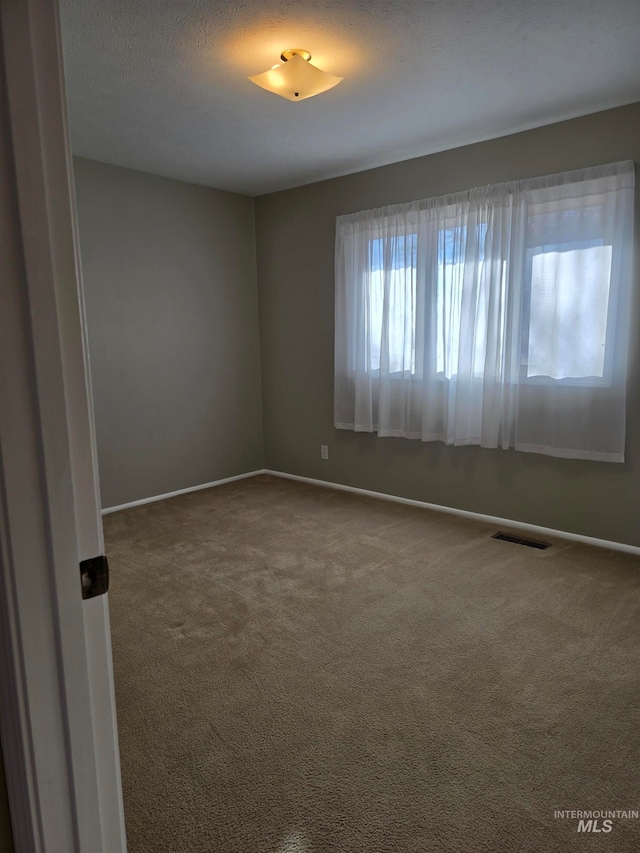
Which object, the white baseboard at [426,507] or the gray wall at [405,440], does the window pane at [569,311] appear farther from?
the white baseboard at [426,507]

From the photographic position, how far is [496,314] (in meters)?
3.79

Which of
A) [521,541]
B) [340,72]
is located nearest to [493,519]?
[521,541]

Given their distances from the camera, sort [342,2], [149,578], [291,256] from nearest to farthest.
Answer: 1. [342,2]
2. [149,578]
3. [291,256]

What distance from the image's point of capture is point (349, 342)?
467 centimetres

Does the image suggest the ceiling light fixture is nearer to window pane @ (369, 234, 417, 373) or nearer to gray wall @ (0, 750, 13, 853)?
window pane @ (369, 234, 417, 373)

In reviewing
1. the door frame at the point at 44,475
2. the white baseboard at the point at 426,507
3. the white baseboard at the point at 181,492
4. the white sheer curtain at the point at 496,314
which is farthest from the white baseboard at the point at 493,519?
the door frame at the point at 44,475

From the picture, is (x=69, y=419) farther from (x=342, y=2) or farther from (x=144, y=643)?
(x=342, y=2)

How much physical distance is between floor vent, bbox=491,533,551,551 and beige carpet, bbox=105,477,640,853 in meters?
0.07

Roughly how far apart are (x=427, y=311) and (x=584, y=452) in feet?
4.73

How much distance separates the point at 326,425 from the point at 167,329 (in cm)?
158

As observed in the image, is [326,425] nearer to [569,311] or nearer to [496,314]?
[496,314]

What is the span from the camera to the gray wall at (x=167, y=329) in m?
4.33

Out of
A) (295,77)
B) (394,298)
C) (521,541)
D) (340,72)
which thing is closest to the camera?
(295,77)

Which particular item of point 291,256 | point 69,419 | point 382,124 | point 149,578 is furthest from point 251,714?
point 291,256
